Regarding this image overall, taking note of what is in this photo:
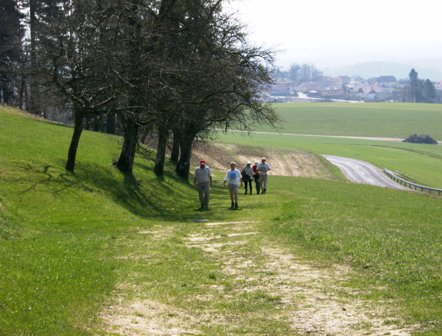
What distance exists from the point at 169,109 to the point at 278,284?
63.5ft

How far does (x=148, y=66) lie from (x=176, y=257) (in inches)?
624

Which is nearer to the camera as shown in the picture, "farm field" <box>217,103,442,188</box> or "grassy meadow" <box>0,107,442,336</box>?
"grassy meadow" <box>0,107,442,336</box>

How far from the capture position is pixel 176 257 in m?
17.3

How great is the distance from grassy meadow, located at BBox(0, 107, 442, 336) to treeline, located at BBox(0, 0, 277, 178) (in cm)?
298

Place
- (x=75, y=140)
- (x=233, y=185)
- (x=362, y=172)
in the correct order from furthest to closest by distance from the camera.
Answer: (x=362, y=172)
(x=233, y=185)
(x=75, y=140)

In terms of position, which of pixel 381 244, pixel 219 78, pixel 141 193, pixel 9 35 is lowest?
pixel 141 193

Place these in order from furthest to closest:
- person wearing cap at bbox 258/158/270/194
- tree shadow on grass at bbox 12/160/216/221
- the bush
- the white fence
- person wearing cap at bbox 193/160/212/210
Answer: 1. the bush
2. the white fence
3. person wearing cap at bbox 258/158/270/194
4. person wearing cap at bbox 193/160/212/210
5. tree shadow on grass at bbox 12/160/216/221

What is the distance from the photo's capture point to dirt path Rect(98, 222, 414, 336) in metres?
10.7

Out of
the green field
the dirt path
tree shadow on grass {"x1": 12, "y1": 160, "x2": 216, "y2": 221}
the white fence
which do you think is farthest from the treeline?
the green field

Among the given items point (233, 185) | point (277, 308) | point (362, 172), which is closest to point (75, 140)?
point (233, 185)

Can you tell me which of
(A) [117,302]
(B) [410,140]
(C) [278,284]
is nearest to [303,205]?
(C) [278,284]

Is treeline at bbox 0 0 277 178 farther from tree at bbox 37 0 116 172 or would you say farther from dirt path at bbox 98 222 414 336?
dirt path at bbox 98 222 414 336

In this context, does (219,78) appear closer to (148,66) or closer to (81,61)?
(148,66)

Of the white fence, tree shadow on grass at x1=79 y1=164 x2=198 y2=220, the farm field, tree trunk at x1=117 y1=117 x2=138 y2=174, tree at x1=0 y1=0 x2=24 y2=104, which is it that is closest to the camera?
tree shadow on grass at x1=79 y1=164 x2=198 y2=220
